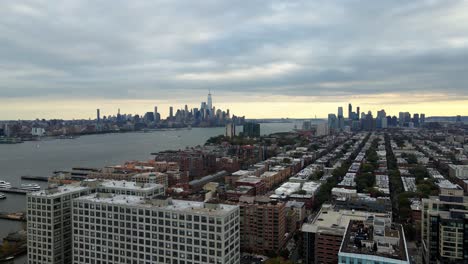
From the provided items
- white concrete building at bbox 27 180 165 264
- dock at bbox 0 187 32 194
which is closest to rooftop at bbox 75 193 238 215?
white concrete building at bbox 27 180 165 264

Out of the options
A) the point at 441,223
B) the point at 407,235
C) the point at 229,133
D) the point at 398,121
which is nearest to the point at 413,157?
the point at 407,235

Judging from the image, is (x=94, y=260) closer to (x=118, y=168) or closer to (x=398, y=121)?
(x=118, y=168)

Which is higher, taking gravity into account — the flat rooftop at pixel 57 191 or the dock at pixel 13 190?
the flat rooftop at pixel 57 191

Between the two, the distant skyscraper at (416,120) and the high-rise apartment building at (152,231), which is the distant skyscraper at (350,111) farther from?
the high-rise apartment building at (152,231)

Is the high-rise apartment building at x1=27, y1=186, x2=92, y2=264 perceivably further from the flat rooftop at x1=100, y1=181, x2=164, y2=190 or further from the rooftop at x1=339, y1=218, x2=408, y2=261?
the rooftop at x1=339, y1=218, x2=408, y2=261

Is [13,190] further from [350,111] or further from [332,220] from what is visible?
[350,111]

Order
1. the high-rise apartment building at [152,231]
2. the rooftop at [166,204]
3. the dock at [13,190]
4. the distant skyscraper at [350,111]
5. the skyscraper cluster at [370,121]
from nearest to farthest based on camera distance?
the high-rise apartment building at [152,231] → the rooftop at [166,204] → the dock at [13,190] → the skyscraper cluster at [370,121] → the distant skyscraper at [350,111]

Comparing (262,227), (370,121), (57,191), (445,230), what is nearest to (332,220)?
(262,227)

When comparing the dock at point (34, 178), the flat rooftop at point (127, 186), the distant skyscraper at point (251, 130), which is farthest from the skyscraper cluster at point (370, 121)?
the flat rooftop at point (127, 186)
